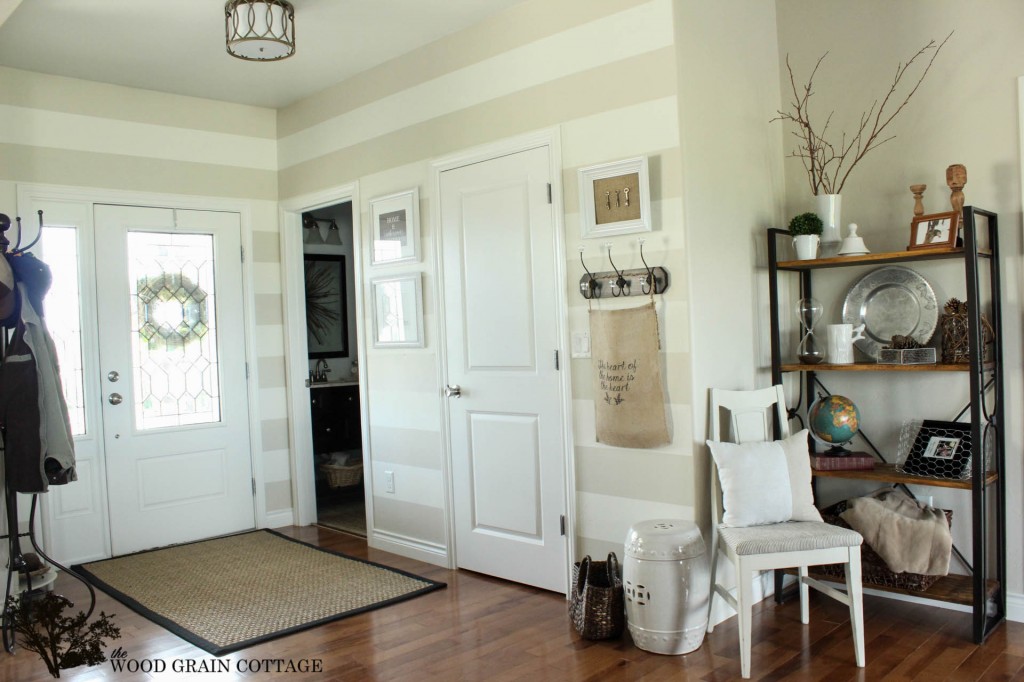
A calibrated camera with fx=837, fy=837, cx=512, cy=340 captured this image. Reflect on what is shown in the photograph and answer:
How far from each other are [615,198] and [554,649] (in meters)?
1.75

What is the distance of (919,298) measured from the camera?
133 inches

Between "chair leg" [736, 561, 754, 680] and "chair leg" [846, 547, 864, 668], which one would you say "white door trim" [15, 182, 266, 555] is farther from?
"chair leg" [846, 547, 864, 668]

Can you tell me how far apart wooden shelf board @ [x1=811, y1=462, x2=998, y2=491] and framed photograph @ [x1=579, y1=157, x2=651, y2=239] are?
126cm

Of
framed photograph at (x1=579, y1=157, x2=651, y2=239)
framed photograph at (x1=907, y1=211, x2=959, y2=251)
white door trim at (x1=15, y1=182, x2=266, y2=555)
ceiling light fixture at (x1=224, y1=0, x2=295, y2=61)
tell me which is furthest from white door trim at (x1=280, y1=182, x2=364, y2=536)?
framed photograph at (x1=907, y1=211, x2=959, y2=251)

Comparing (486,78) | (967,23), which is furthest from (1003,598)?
(486,78)

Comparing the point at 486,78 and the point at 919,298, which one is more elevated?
the point at 486,78

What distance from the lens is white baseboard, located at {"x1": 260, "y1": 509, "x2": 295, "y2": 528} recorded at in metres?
5.20

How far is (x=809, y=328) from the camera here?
3539 millimetres

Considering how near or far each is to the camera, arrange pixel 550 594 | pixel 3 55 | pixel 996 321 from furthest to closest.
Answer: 1. pixel 3 55
2. pixel 550 594
3. pixel 996 321

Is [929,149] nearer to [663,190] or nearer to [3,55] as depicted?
[663,190]

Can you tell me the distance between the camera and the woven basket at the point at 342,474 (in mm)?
5898

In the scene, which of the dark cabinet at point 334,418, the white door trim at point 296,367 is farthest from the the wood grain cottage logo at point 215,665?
the dark cabinet at point 334,418

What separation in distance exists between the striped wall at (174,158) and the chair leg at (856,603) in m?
3.53

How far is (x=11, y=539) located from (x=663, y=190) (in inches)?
113
